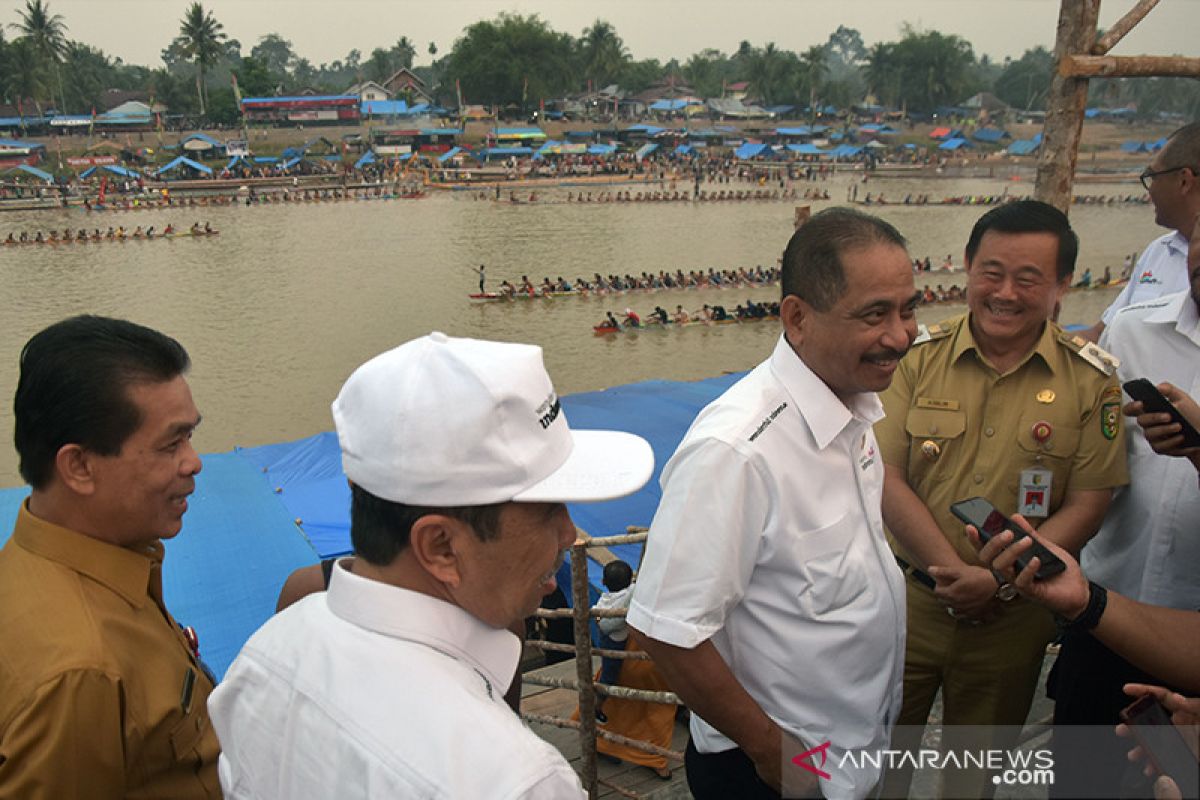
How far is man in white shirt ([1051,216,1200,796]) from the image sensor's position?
249 cm

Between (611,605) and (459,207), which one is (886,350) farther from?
(459,207)

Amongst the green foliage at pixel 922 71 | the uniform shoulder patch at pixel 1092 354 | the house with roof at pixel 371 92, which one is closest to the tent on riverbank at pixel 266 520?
the uniform shoulder patch at pixel 1092 354

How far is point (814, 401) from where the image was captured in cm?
199

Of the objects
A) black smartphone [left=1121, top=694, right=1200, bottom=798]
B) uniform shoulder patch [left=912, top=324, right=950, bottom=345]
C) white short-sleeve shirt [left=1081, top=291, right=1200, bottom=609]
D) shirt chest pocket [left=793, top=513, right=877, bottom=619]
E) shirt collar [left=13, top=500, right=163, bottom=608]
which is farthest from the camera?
uniform shoulder patch [left=912, top=324, right=950, bottom=345]

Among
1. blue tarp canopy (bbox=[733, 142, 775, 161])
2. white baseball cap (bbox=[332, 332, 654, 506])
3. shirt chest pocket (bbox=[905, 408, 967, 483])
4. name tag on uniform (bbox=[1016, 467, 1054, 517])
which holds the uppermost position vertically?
blue tarp canopy (bbox=[733, 142, 775, 161])

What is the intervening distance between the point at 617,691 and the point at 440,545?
2.06m

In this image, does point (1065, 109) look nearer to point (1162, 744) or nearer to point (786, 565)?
point (786, 565)

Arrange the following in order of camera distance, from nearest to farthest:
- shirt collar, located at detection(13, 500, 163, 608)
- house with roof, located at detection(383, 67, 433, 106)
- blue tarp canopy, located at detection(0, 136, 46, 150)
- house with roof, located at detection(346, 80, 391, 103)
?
shirt collar, located at detection(13, 500, 163, 608), blue tarp canopy, located at detection(0, 136, 46, 150), house with roof, located at detection(346, 80, 391, 103), house with roof, located at detection(383, 67, 433, 106)

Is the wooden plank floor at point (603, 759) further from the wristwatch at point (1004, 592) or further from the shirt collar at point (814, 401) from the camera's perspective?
the shirt collar at point (814, 401)

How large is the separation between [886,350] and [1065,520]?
1062 mm

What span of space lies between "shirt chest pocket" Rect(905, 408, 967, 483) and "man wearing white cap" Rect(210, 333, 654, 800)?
1.74 m

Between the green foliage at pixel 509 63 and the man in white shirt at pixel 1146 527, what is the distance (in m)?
76.1

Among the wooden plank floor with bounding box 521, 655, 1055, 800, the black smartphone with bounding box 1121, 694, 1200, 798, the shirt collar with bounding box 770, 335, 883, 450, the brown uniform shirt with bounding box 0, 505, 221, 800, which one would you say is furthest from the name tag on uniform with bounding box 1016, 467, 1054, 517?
the brown uniform shirt with bounding box 0, 505, 221, 800

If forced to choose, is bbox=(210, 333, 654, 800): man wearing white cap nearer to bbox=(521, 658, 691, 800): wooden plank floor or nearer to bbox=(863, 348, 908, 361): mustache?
bbox=(863, 348, 908, 361): mustache
